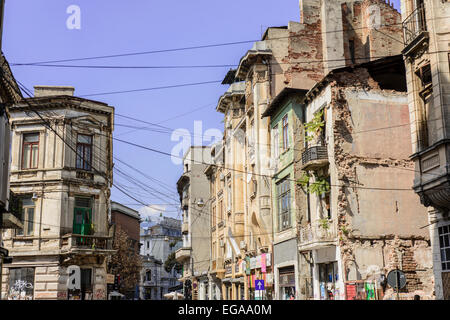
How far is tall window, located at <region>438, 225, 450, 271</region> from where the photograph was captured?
59.1ft

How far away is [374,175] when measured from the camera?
26.2 metres

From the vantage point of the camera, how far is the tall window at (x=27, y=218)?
3538 cm

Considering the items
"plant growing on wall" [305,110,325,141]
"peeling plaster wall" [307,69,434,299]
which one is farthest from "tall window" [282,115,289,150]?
"peeling plaster wall" [307,69,434,299]

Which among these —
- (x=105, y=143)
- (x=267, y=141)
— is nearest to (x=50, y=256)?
(x=105, y=143)

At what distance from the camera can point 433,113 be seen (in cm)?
1920

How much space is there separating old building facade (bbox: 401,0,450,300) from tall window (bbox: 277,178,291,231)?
12.5m

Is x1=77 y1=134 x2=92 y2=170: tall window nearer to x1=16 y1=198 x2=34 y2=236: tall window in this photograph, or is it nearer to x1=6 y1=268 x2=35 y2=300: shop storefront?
x1=16 y1=198 x2=34 y2=236: tall window

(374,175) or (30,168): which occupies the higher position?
(30,168)

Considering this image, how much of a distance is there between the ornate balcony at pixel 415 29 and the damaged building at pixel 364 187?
227 inches

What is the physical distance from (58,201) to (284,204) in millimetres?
14076

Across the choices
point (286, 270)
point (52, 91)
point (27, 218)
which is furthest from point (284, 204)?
point (52, 91)

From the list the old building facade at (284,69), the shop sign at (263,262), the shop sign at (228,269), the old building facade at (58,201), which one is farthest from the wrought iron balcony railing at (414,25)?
the shop sign at (228,269)
